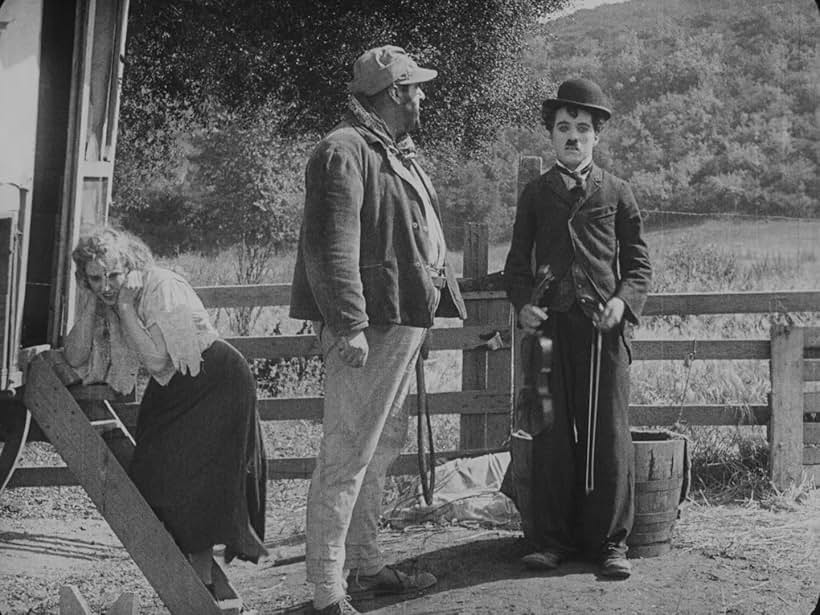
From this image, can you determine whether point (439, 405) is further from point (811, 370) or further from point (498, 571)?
point (811, 370)

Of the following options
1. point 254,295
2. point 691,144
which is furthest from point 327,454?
point 691,144

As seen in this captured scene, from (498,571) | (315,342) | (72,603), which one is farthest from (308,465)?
(72,603)

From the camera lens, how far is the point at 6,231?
11.9 feet

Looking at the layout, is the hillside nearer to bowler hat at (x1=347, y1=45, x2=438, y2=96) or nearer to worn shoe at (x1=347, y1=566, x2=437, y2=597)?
bowler hat at (x1=347, y1=45, x2=438, y2=96)

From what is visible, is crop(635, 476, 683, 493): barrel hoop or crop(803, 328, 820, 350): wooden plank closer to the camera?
crop(635, 476, 683, 493): barrel hoop

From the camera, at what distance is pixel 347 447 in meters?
3.72

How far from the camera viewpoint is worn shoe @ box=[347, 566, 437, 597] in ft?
12.9

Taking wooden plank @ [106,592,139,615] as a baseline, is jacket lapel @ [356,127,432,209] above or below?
above

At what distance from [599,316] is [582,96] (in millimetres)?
924

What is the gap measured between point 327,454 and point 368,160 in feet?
3.68

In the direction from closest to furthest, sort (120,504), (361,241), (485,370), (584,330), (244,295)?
1. (120,504)
2. (361,241)
3. (584,330)
4. (244,295)
5. (485,370)

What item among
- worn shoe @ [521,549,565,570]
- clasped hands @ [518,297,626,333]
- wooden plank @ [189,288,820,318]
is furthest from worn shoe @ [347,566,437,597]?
wooden plank @ [189,288,820,318]

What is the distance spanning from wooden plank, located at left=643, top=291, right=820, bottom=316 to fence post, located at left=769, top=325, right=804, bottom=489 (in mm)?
141

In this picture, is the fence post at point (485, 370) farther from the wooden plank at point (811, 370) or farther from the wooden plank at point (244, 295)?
the wooden plank at point (811, 370)
